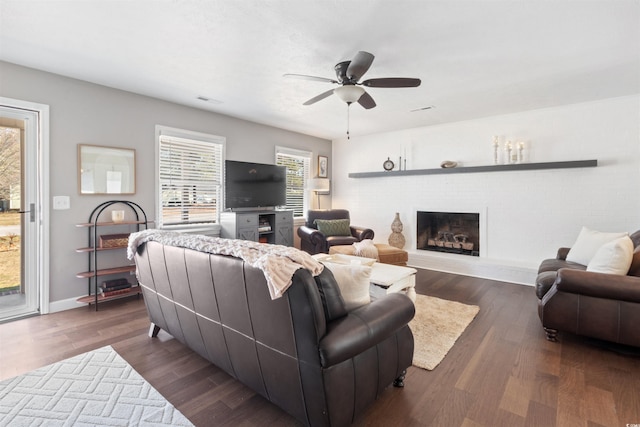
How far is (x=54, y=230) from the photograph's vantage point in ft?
10.3

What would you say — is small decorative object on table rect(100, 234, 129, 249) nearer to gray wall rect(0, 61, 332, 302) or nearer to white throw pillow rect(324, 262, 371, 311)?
gray wall rect(0, 61, 332, 302)

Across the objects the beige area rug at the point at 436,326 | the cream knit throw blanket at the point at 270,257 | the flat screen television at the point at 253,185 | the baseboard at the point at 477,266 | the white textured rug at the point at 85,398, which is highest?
the flat screen television at the point at 253,185

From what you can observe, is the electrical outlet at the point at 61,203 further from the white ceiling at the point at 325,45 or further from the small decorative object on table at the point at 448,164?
the small decorative object on table at the point at 448,164

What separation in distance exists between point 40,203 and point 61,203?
0.16 meters

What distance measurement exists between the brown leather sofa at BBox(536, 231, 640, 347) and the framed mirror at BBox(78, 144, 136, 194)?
4488 millimetres

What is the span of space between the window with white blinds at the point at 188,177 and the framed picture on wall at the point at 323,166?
2.33 metres

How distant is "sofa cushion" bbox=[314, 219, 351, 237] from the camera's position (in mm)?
5344

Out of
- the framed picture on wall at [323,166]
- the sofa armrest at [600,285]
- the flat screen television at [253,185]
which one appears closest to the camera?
the sofa armrest at [600,285]

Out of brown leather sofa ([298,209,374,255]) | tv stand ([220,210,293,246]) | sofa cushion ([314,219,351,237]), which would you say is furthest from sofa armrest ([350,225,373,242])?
tv stand ([220,210,293,246])

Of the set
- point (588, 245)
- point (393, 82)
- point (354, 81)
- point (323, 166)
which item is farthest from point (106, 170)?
point (588, 245)

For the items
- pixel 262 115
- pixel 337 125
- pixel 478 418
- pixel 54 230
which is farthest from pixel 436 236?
pixel 54 230

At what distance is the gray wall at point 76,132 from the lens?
3.03m

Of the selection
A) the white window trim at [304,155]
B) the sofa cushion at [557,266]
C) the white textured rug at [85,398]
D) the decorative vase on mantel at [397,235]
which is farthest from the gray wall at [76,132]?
the sofa cushion at [557,266]

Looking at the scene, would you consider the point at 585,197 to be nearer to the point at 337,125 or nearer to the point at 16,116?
the point at 337,125
